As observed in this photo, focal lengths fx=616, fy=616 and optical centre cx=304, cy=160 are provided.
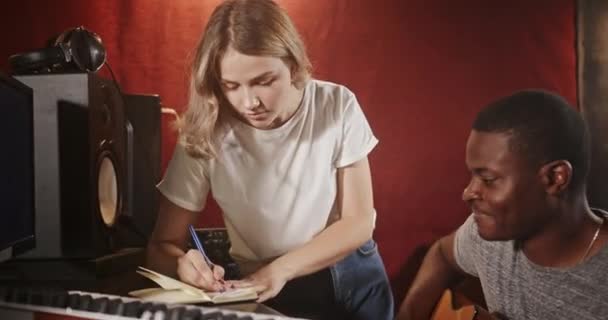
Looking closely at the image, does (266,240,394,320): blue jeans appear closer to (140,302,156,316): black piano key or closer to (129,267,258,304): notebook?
(129,267,258,304): notebook

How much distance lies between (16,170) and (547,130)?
99 cm

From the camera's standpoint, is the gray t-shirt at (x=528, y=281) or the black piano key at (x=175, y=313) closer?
the gray t-shirt at (x=528, y=281)

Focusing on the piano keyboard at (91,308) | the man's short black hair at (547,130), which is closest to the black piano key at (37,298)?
the piano keyboard at (91,308)

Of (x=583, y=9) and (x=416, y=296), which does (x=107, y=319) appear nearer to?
(x=416, y=296)

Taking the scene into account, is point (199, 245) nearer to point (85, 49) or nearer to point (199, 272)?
point (199, 272)

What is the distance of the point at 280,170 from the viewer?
1227 mm

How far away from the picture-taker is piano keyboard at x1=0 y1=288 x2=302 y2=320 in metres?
1.07

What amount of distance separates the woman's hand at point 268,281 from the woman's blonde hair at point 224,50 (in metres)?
0.26

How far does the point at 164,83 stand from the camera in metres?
1.30

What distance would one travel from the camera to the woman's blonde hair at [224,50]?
1.18 meters

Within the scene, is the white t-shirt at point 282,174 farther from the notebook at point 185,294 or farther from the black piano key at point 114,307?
the black piano key at point 114,307

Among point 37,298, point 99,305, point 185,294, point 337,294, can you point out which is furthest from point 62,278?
point 337,294

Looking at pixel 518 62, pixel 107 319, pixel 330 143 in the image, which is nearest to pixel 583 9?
pixel 518 62

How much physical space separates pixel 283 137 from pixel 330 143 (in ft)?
0.32
